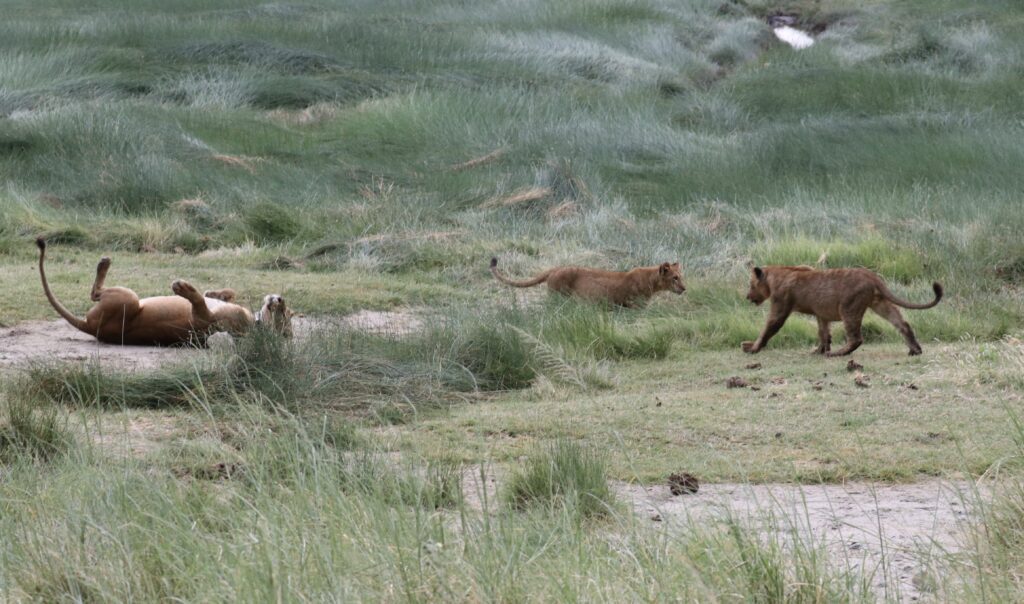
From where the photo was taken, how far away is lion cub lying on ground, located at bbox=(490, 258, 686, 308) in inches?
466

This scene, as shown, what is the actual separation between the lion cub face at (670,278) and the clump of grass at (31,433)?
6.43 metres

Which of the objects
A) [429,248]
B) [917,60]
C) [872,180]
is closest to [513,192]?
[429,248]

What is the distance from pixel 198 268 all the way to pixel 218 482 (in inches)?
328

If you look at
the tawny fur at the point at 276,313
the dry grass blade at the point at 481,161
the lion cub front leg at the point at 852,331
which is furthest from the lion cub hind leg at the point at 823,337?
the dry grass blade at the point at 481,161

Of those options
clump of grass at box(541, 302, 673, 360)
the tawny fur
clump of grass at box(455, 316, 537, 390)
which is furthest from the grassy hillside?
the tawny fur

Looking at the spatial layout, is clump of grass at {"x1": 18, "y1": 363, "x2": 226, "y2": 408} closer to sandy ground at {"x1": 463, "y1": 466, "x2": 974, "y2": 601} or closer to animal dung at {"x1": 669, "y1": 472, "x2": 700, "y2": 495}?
sandy ground at {"x1": 463, "y1": 466, "x2": 974, "y2": 601}

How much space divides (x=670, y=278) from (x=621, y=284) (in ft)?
1.53

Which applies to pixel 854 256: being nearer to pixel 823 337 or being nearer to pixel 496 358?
pixel 823 337

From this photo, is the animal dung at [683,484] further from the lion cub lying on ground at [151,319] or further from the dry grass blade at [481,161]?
the dry grass blade at [481,161]

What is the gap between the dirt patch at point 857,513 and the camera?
476cm

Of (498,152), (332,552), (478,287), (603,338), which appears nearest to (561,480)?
(332,552)

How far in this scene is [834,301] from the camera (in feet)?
32.0

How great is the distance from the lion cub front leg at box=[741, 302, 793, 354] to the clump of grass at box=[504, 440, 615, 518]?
182 inches

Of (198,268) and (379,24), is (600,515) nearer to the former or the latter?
(198,268)
